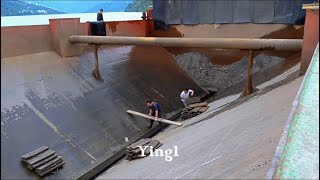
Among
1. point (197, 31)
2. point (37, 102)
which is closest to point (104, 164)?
point (37, 102)

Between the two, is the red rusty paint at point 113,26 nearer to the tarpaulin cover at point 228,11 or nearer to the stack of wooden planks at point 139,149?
the tarpaulin cover at point 228,11

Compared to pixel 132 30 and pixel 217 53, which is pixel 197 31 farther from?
pixel 132 30

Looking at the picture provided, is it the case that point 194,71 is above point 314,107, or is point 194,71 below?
below

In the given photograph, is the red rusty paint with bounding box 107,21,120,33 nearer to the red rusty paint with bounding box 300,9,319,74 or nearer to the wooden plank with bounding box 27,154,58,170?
the wooden plank with bounding box 27,154,58,170

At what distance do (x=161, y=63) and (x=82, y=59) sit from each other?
12.5 feet

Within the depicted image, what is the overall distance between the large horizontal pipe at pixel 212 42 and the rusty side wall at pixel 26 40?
0.92 metres

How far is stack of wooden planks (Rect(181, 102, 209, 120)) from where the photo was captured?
10.4 metres

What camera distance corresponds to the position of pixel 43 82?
9.73 meters

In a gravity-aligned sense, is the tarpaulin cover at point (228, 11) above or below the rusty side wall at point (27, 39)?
above

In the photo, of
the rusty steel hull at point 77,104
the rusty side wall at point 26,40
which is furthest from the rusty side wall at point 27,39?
the rusty steel hull at point 77,104

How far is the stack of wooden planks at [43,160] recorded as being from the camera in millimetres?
6879

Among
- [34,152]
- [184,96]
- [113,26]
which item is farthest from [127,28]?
[34,152]

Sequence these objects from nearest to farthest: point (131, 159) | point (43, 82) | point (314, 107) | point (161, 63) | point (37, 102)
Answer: point (314, 107)
point (131, 159)
point (37, 102)
point (43, 82)
point (161, 63)

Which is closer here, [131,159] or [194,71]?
[131,159]
